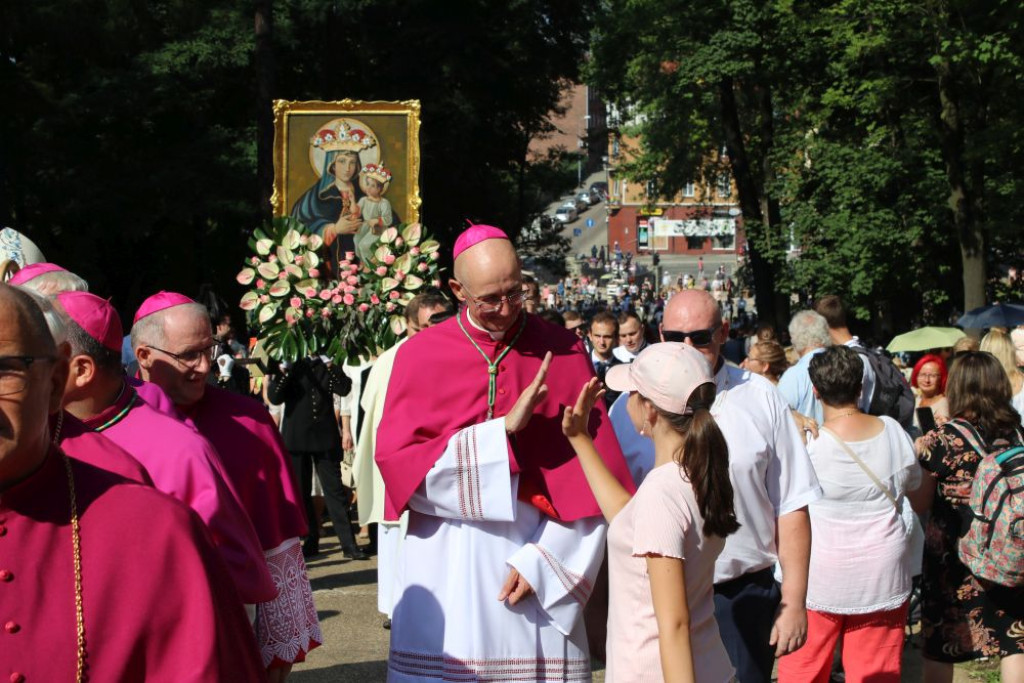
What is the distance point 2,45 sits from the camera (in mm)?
25078

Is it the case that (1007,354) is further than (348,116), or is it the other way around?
(348,116)

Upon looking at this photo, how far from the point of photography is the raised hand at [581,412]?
171 inches

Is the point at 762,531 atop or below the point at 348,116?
below

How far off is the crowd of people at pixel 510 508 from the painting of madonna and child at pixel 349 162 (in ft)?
28.3

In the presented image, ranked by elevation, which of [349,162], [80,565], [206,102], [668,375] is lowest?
[80,565]

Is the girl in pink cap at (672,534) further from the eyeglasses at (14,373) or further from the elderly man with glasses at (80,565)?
the eyeglasses at (14,373)

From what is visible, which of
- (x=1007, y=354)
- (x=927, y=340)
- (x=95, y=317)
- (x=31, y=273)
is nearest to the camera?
(x=95, y=317)

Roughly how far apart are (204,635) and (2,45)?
25.0 m

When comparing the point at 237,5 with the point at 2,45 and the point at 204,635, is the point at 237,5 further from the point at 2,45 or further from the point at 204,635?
the point at 204,635

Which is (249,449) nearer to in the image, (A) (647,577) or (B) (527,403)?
(B) (527,403)

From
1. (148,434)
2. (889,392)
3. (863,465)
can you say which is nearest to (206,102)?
(889,392)

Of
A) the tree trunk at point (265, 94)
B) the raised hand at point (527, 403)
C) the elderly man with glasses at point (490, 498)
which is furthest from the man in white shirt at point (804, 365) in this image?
the tree trunk at point (265, 94)

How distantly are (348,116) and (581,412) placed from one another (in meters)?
12.2

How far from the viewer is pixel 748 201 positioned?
31.8 m
